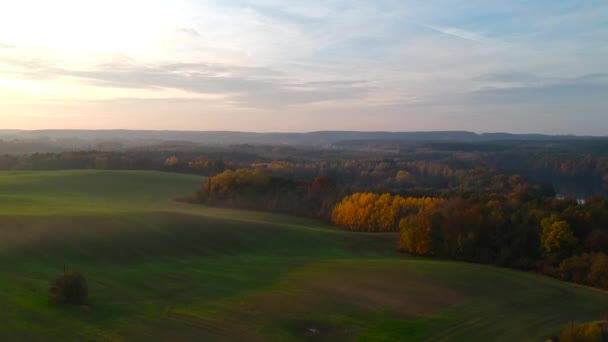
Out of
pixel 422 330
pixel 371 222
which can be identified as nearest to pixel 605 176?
pixel 371 222

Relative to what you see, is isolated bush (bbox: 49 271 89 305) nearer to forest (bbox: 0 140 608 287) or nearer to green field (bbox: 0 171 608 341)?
green field (bbox: 0 171 608 341)

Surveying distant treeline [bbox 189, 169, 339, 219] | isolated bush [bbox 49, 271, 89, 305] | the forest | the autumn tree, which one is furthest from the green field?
distant treeline [bbox 189, 169, 339, 219]

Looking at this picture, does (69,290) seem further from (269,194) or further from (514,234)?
(269,194)

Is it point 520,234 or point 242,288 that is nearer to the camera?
point 242,288

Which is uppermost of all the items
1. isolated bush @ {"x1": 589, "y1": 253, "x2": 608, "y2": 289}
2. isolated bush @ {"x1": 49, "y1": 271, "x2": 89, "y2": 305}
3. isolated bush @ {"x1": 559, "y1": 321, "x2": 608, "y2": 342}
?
isolated bush @ {"x1": 49, "y1": 271, "x2": 89, "y2": 305}

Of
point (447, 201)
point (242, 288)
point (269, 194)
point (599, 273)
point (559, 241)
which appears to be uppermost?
point (447, 201)

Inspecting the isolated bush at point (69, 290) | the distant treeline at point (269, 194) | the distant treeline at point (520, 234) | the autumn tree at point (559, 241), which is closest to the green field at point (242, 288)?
the isolated bush at point (69, 290)

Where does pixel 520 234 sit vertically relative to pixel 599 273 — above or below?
above

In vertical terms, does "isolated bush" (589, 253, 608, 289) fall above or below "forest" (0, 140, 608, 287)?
below

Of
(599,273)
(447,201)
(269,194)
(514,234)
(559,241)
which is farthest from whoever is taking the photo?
(269,194)

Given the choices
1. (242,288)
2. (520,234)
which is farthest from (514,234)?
(242,288)
